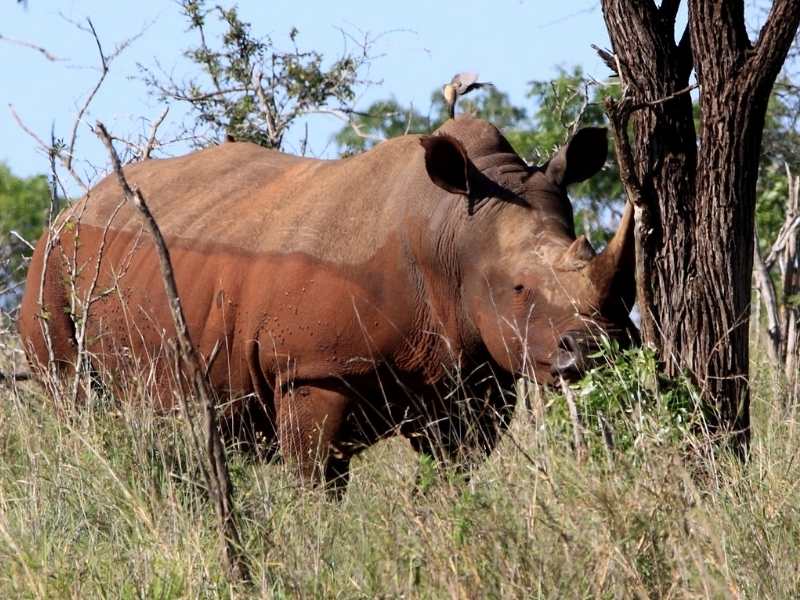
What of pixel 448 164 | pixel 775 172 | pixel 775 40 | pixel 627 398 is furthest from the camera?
pixel 775 172

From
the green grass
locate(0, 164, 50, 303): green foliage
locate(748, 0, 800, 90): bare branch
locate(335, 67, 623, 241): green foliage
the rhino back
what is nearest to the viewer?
the green grass

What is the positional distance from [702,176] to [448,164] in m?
1.24

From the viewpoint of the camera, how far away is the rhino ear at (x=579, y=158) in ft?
24.2

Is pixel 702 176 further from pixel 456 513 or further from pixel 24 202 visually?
pixel 24 202

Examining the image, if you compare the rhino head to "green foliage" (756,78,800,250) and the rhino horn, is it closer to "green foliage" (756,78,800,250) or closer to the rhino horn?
the rhino horn

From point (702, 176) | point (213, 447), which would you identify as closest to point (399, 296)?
point (702, 176)

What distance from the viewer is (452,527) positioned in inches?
193

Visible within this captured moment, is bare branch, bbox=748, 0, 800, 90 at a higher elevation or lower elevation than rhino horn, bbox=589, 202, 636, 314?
higher

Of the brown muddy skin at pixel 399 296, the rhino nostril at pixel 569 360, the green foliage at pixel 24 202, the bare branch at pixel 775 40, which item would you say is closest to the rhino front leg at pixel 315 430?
the brown muddy skin at pixel 399 296

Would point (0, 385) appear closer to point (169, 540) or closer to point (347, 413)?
point (347, 413)

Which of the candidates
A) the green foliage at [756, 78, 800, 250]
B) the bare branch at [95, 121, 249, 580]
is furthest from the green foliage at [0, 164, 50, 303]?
the bare branch at [95, 121, 249, 580]

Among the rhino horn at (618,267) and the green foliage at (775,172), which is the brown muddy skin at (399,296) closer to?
the rhino horn at (618,267)

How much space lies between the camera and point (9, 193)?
97.9ft

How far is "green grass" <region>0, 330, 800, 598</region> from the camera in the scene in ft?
15.2
